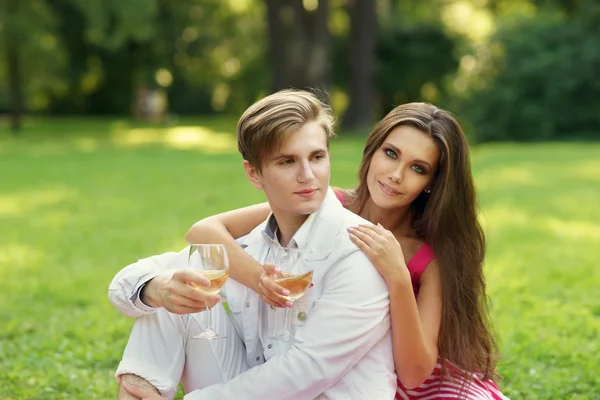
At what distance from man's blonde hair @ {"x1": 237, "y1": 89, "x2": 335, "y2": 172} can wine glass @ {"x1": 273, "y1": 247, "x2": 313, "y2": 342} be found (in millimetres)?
397

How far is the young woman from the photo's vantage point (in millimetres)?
3445

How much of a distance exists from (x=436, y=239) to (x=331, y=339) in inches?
32.3

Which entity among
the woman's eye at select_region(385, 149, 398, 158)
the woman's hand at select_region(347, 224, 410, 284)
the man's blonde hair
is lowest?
the woman's hand at select_region(347, 224, 410, 284)

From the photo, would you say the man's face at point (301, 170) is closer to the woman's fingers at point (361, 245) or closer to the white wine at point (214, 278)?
the woman's fingers at point (361, 245)

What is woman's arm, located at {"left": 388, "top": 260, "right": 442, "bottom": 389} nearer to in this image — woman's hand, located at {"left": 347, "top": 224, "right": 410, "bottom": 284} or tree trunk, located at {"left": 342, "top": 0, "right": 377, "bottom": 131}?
woman's hand, located at {"left": 347, "top": 224, "right": 410, "bottom": 284}

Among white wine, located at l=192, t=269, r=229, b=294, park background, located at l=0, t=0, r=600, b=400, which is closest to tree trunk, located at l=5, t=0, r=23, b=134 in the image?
park background, located at l=0, t=0, r=600, b=400

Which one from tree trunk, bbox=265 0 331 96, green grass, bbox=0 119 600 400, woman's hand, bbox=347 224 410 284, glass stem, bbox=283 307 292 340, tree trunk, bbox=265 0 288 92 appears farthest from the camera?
tree trunk, bbox=265 0 288 92

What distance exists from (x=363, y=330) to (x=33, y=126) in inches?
1233

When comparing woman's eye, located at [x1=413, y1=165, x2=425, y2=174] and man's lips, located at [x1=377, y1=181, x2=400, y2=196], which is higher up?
woman's eye, located at [x1=413, y1=165, x2=425, y2=174]

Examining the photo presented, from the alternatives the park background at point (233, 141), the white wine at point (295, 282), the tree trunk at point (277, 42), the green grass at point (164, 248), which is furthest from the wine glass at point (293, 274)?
the tree trunk at point (277, 42)

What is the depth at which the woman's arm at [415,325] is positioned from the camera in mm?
3047

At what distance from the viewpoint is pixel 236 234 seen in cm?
388

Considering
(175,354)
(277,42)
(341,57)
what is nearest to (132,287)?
(175,354)

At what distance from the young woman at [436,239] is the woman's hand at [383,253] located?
34 centimetres
